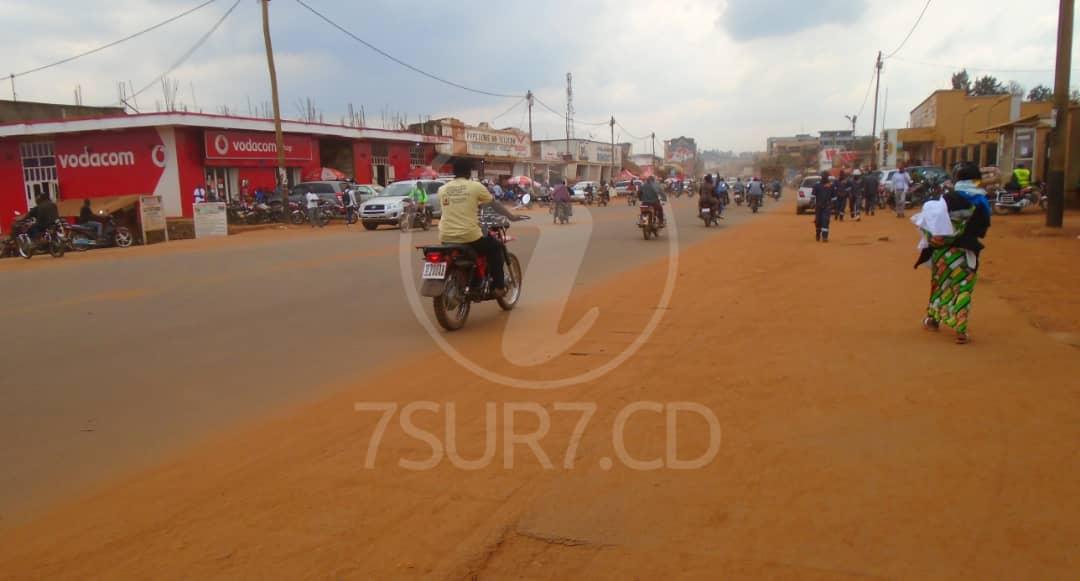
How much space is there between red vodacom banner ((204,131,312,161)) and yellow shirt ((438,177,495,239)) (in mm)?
26872

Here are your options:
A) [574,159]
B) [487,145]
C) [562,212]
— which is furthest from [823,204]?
[574,159]

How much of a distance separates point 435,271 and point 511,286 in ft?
5.92

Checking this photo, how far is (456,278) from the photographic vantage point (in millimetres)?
8008

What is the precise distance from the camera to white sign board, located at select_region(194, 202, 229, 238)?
25.8 metres

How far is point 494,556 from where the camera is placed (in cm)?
318

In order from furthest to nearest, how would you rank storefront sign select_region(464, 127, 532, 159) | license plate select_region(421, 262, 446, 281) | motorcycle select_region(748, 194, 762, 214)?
storefront sign select_region(464, 127, 532, 159), motorcycle select_region(748, 194, 762, 214), license plate select_region(421, 262, 446, 281)

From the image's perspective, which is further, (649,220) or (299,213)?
(299,213)

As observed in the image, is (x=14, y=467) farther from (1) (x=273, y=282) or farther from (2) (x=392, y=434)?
(1) (x=273, y=282)

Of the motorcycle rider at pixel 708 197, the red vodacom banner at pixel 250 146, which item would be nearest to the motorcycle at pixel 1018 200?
the motorcycle rider at pixel 708 197

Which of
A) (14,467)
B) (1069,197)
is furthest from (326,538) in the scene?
(1069,197)

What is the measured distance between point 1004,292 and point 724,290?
351 cm

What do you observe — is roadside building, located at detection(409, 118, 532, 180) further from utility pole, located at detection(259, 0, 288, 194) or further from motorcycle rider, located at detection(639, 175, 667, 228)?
motorcycle rider, located at detection(639, 175, 667, 228)

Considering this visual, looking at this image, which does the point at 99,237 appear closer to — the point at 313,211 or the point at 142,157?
the point at 313,211

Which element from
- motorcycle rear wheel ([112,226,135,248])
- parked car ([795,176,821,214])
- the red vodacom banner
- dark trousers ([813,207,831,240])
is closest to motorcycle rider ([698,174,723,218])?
dark trousers ([813,207,831,240])
